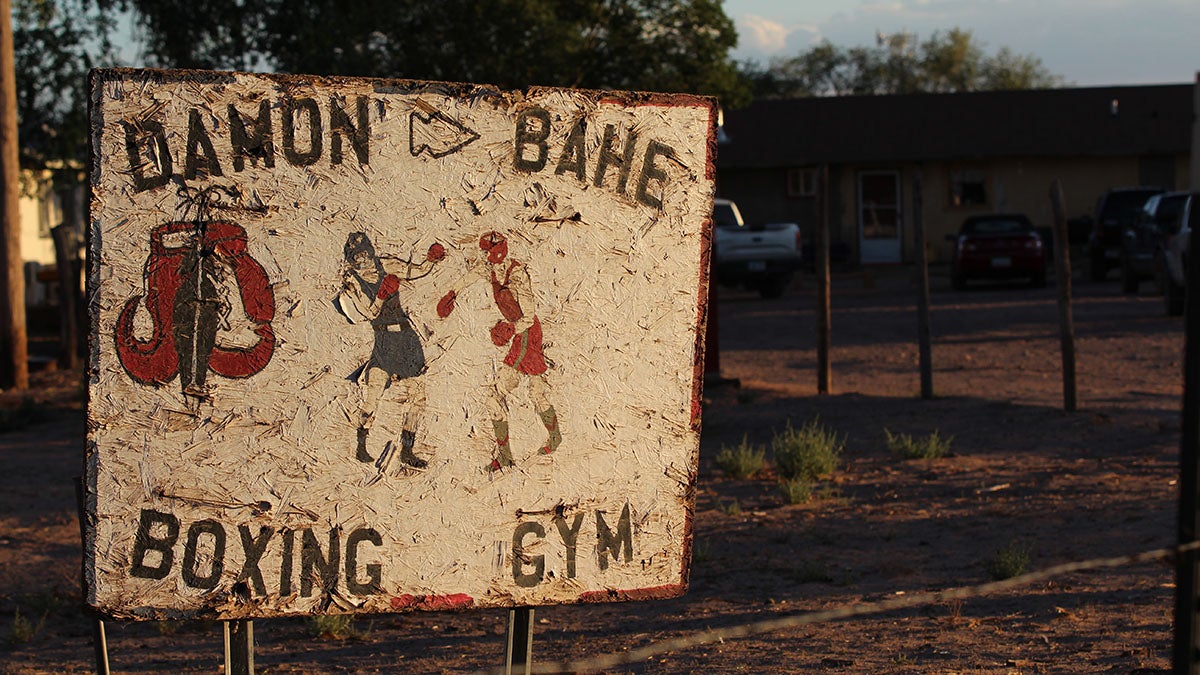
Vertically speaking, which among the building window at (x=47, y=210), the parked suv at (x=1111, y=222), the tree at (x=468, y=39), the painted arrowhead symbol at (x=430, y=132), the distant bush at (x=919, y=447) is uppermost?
the tree at (x=468, y=39)

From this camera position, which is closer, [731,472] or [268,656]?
[268,656]

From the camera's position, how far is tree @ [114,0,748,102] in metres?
20.8

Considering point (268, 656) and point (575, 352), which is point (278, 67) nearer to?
point (268, 656)

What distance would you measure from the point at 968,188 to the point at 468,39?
66.8 feet

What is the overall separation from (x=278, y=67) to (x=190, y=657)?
664 inches

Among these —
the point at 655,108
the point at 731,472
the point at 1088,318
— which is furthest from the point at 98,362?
the point at 1088,318

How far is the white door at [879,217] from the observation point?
37906 millimetres

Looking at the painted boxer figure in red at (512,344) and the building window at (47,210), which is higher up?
the building window at (47,210)

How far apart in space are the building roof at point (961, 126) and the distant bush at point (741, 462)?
2910cm

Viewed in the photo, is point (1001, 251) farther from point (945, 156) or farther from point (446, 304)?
point (446, 304)

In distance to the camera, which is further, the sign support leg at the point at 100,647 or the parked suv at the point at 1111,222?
the parked suv at the point at 1111,222

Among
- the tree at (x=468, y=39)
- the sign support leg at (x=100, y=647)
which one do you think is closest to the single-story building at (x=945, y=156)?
the tree at (x=468, y=39)

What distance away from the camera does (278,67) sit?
840 inches

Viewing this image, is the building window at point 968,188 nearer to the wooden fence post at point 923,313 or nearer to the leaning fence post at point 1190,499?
the wooden fence post at point 923,313
